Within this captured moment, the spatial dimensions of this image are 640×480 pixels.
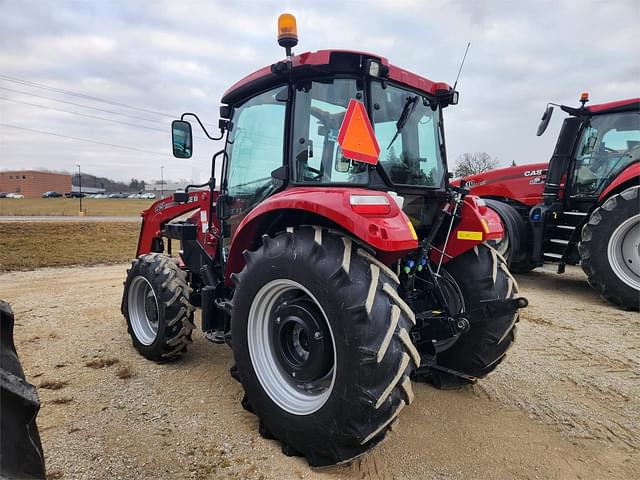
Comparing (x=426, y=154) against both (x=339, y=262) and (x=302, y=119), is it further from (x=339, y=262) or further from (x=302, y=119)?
(x=339, y=262)

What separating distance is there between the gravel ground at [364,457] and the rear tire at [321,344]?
0.24m

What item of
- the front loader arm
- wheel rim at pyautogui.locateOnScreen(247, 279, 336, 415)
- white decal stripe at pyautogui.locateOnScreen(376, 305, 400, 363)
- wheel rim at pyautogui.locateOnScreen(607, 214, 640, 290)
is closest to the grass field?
the front loader arm

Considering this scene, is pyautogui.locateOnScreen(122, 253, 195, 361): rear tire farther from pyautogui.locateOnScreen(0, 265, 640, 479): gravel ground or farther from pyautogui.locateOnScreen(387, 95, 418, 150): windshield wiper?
pyautogui.locateOnScreen(387, 95, 418, 150): windshield wiper

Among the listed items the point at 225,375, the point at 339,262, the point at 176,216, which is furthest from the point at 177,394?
the point at 176,216

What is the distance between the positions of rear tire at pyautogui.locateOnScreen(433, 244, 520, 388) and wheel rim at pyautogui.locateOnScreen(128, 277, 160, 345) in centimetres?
263

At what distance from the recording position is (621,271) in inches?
225

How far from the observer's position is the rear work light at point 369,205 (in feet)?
7.04

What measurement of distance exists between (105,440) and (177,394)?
0.65 m

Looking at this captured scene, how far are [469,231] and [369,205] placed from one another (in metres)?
1.23

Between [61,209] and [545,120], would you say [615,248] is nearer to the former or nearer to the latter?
[545,120]

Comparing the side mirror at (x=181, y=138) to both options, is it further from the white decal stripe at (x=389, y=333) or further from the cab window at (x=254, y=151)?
the white decal stripe at (x=389, y=333)

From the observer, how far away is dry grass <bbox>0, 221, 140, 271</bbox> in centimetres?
885

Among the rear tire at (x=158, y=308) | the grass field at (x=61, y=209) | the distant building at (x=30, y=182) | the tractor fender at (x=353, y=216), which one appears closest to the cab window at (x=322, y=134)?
the tractor fender at (x=353, y=216)

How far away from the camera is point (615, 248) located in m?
5.77
